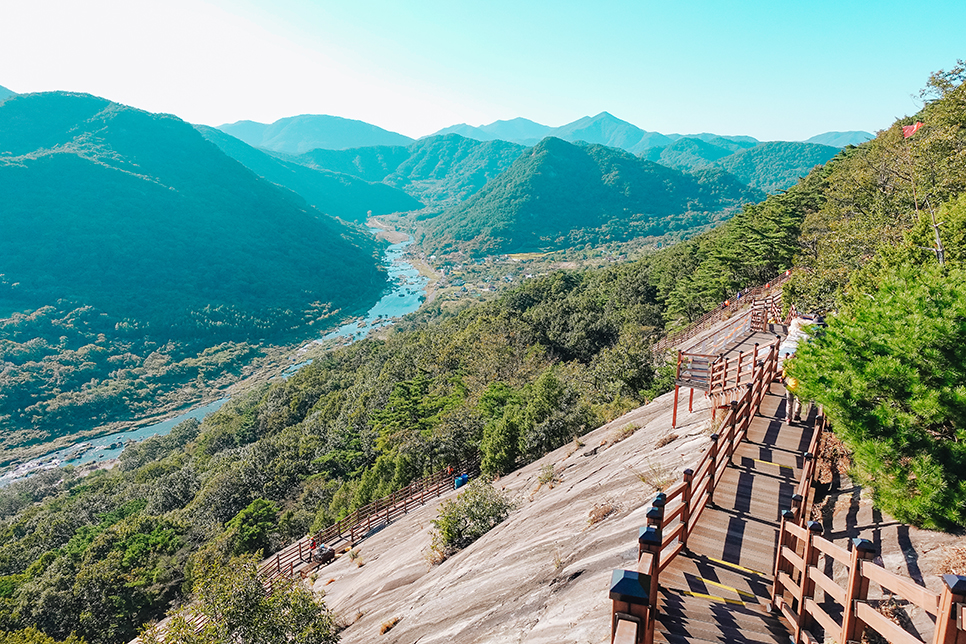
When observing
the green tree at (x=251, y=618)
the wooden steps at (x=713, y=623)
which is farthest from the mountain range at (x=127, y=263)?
the wooden steps at (x=713, y=623)

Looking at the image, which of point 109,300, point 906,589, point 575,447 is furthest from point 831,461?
point 109,300

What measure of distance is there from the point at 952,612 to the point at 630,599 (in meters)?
2.03

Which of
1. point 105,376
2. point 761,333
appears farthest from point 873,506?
point 105,376

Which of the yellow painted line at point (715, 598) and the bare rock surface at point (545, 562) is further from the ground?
the yellow painted line at point (715, 598)

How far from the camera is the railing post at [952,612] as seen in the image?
306 cm

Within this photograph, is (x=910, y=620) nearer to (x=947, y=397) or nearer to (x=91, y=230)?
(x=947, y=397)

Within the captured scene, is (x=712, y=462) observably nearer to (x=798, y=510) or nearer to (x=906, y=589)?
(x=798, y=510)

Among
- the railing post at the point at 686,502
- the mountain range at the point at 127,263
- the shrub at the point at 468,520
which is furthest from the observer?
the mountain range at the point at 127,263

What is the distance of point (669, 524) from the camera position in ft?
25.4

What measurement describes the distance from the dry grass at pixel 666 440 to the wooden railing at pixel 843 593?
4.56 meters

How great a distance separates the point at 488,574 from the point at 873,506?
6280 millimetres

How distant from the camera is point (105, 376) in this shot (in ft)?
409

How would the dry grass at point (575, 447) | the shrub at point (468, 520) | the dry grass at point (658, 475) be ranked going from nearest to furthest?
1. the dry grass at point (658, 475)
2. the shrub at point (468, 520)
3. the dry grass at point (575, 447)

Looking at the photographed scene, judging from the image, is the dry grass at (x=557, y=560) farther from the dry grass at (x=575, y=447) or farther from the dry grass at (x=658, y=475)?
the dry grass at (x=575, y=447)
